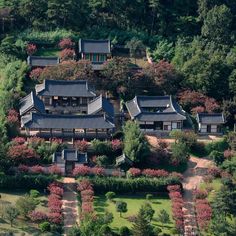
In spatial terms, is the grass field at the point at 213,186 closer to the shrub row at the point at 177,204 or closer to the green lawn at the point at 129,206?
the shrub row at the point at 177,204

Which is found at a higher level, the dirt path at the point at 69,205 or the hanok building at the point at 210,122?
the hanok building at the point at 210,122

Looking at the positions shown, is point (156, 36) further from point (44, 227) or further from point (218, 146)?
point (44, 227)

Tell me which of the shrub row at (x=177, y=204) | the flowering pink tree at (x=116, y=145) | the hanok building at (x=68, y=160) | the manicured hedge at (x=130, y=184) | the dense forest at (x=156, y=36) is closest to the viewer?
the shrub row at (x=177, y=204)

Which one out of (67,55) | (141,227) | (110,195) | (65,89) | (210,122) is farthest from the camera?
(67,55)

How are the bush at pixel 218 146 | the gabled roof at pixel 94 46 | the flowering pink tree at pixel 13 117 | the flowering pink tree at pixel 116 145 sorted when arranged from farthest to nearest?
the gabled roof at pixel 94 46, the bush at pixel 218 146, the flowering pink tree at pixel 13 117, the flowering pink tree at pixel 116 145

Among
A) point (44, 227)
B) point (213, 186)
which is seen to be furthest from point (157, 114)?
point (44, 227)

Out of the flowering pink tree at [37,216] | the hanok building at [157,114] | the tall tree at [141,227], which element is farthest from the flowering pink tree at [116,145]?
the tall tree at [141,227]

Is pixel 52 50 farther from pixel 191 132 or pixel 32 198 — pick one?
pixel 32 198

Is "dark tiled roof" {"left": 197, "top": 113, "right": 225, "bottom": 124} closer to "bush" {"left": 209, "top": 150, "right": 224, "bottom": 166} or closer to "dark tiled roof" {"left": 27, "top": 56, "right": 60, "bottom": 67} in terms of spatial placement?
"bush" {"left": 209, "top": 150, "right": 224, "bottom": 166}
